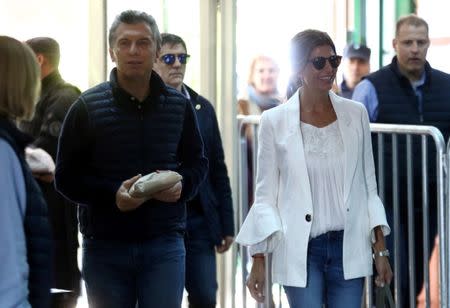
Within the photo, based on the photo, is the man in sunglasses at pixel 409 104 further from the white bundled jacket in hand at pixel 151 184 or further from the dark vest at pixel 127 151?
Answer: the white bundled jacket in hand at pixel 151 184

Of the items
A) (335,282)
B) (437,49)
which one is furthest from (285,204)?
(437,49)

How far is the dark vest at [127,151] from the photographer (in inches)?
180

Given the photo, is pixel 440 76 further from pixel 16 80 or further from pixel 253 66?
pixel 16 80

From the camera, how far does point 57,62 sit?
6910mm

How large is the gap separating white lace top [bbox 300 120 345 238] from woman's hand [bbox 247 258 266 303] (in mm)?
266

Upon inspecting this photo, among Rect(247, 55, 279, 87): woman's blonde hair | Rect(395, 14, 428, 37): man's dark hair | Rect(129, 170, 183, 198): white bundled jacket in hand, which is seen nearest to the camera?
Rect(129, 170, 183, 198): white bundled jacket in hand

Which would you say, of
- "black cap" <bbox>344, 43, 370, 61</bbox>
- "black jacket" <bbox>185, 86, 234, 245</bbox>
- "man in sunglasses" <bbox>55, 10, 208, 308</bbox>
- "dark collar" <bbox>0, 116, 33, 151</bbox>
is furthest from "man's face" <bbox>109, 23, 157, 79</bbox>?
"black cap" <bbox>344, 43, 370, 61</bbox>

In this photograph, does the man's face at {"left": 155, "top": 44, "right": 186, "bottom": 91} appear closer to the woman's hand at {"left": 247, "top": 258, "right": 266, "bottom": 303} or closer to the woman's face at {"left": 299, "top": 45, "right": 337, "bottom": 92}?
the woman's face at {"left": 299, "top": 45, "right": 337, "bottom": 92}

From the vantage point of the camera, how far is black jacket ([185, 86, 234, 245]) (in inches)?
234

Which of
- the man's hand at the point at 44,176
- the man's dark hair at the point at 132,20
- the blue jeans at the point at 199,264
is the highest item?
the man's dark hair at the point at 132,20

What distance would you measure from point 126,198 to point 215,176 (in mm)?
1622

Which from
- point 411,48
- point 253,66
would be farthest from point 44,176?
point 253,66

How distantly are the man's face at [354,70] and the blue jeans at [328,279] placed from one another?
424 centimetres

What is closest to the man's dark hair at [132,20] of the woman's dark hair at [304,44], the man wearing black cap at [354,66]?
the woman's dark hair at [304,44]
